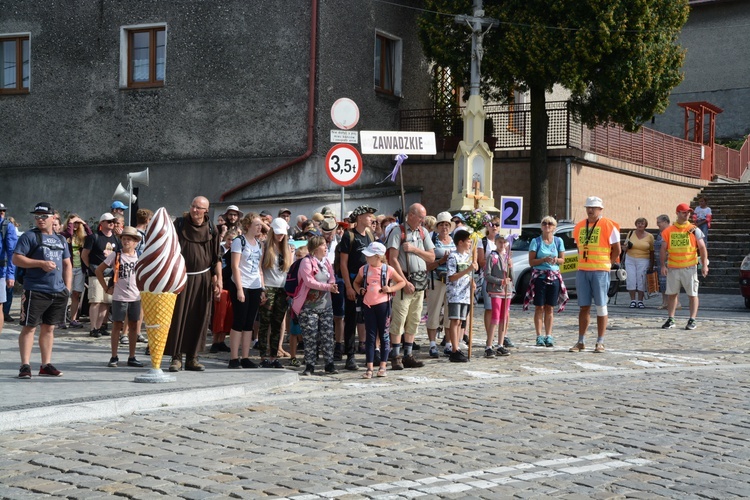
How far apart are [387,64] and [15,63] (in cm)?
1006

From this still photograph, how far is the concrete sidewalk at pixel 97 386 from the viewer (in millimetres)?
9438

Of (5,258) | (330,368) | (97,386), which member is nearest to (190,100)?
(5,258)

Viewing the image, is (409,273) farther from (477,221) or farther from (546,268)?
(477,221)

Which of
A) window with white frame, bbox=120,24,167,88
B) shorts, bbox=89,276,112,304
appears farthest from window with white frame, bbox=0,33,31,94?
shorts, bbox=89,276,112,304

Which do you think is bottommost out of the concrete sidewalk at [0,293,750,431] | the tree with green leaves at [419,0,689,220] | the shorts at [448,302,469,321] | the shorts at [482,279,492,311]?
the concrete sidewalk at [0,293,750,431]

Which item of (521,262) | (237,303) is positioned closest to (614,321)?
(521,262)

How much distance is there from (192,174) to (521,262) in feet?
31.5

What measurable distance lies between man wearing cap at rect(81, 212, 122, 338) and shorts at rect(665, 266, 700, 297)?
8.72 metres

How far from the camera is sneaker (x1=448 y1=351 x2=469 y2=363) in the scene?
13.9 m

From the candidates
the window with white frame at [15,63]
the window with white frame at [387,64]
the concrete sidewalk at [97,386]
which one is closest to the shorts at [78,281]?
the concrete sidewalk at [97,386]

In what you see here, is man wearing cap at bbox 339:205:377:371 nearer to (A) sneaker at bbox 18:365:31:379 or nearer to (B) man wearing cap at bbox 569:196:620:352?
(B) man wearing cap at bbox 569:196:620:352

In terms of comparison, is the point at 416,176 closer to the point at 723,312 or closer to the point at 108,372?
the point at 723,312

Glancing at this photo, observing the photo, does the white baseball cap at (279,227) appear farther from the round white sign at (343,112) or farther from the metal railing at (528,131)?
the metal railing at (528,131)

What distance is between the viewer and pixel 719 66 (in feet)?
155
